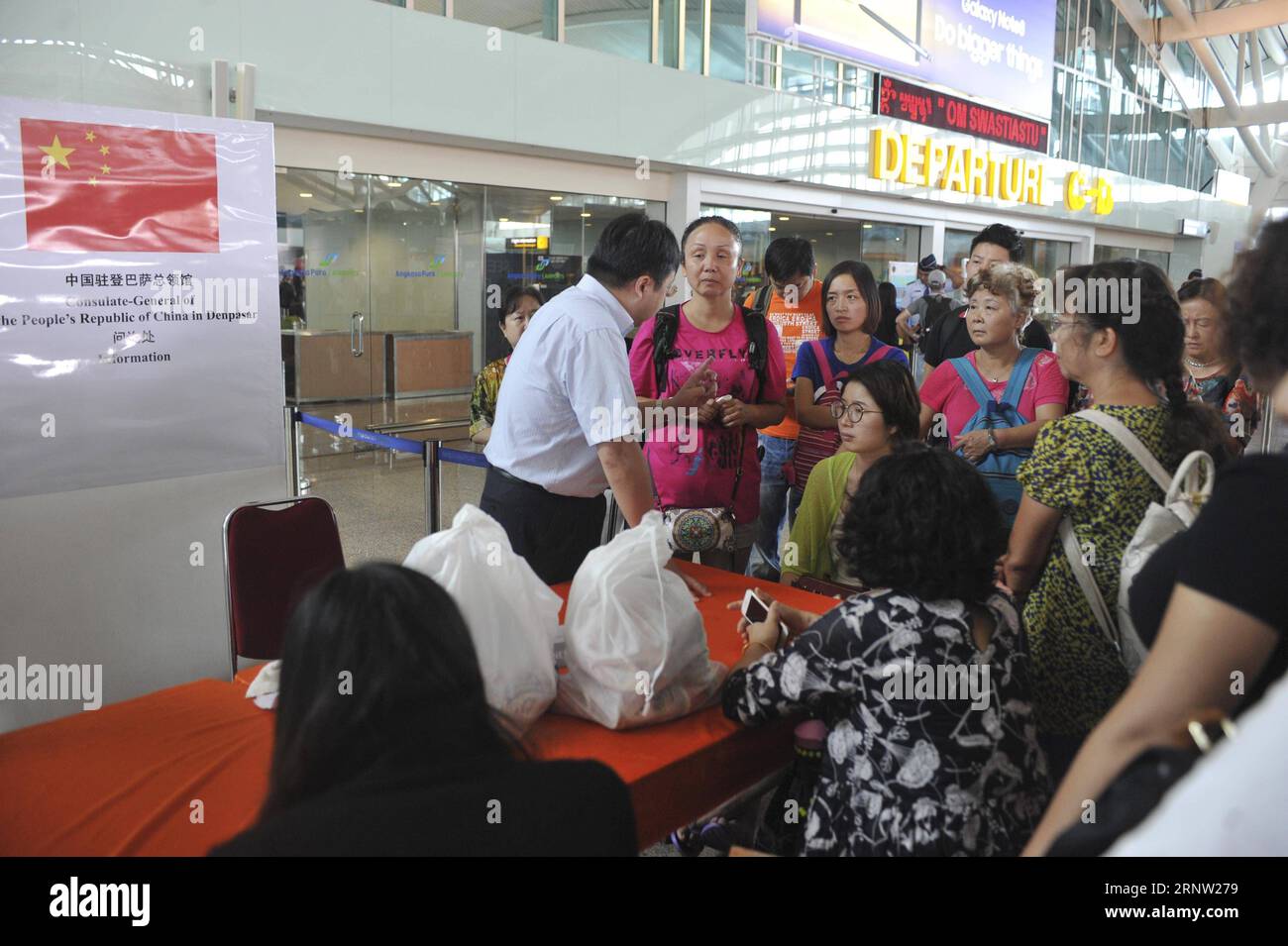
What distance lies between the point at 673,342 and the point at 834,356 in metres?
0.82

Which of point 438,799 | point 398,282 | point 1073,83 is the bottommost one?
point 438,799

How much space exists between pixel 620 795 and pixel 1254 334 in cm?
92

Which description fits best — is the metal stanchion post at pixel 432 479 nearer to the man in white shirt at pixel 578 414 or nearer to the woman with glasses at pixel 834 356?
the man in white shirt at pixel 578 414

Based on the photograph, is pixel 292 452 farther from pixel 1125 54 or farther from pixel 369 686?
pixel 1125 54

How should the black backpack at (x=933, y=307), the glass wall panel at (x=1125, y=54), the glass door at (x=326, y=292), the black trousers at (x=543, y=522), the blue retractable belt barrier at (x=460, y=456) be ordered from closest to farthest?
the black trousers at (x=543, y=522) < the blue retractable belt barrier at (x=460, y=456) < the black backpack at (x=933, y=307) < the glass door at (x=326, y=292) < the glass wall panel at (x=1125, y=54)

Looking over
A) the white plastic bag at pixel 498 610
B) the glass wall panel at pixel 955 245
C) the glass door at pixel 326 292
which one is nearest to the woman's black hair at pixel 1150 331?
the white plastic bag at pixel 498 610

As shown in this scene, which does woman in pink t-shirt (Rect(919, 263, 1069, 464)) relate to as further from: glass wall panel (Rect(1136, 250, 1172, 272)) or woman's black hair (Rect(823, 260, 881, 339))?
glass wall panel (Rect(1136, 250, 1172, 272))

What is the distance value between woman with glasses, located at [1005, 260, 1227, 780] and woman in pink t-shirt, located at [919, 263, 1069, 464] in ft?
3.32

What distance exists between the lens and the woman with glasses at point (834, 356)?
405cm

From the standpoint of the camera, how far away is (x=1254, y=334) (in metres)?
1.09

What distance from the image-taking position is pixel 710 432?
360 centimetres

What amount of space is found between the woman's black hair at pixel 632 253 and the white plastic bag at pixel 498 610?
1327 millimetres
